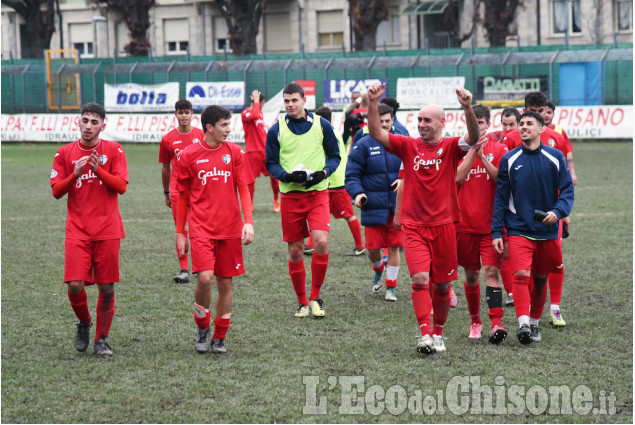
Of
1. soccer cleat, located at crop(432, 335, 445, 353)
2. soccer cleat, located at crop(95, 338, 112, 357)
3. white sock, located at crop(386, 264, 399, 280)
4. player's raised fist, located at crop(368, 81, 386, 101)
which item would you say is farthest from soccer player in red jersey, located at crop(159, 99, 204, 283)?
player's raised fist, located at crop(368, 81, 386, 101)

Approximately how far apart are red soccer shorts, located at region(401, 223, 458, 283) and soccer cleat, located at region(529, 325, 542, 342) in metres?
0.88

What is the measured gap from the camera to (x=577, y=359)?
6.88 m

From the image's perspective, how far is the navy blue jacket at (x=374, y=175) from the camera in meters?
9.23

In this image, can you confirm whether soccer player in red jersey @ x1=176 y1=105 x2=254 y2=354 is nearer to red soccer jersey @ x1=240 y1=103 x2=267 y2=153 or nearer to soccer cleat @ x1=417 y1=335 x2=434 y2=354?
soccer cleat @ x1=417 y1=335 x2=434 y2=354

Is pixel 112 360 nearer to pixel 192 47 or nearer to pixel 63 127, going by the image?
pixel 63 127

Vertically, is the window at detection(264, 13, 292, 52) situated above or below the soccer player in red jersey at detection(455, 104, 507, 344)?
above

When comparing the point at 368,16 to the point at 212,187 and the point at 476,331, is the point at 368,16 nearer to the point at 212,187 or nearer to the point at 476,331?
the point at 476,331

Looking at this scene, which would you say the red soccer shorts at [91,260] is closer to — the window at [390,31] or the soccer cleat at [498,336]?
the soccer cleat at [498,336]

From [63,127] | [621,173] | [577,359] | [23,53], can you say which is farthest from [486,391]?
[23,53]

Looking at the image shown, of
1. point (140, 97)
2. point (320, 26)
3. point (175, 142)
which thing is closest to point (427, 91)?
point (140, 97)

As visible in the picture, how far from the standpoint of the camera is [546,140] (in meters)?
8.15

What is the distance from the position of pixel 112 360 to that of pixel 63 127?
29.1 m

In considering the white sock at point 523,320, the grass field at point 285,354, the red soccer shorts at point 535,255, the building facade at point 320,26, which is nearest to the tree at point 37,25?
the building facade at point 320,26

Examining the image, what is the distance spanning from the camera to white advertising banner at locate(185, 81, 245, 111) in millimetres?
36438
